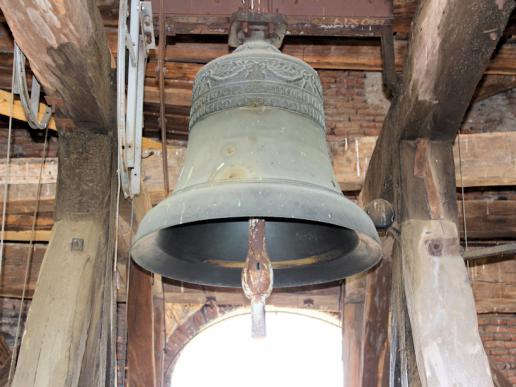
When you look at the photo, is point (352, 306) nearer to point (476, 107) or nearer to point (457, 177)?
point (457, 177)

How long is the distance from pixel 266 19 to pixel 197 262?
2.58 ft

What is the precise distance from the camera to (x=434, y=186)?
2.73 m

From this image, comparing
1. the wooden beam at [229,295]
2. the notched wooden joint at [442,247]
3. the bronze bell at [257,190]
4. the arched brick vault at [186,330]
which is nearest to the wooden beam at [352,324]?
the wooden beam at [229,295]

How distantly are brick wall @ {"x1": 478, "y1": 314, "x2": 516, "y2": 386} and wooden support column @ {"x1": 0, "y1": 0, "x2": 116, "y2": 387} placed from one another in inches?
151

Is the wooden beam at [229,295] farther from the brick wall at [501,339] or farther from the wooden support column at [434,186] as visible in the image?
the brick wall at [501,339]

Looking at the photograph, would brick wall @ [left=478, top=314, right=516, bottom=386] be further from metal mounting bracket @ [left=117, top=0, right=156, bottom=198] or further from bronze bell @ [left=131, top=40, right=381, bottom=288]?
metal mounting bracket @ [left=117, top=0, right=156, bottom=198]

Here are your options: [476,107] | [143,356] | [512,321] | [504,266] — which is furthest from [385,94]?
[143,356]

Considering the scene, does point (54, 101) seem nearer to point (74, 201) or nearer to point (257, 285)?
point (74, 201)

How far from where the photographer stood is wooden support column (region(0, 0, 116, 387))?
2.29 m

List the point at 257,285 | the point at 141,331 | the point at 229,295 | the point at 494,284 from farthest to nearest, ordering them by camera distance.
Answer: the point at 494,284
the point at 229,295
the point at 141,331
the point at 257,285

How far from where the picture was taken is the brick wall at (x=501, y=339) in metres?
5.83

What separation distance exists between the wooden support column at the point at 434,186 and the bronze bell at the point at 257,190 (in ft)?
0.95

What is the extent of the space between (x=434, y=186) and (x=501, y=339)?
3.53 metres

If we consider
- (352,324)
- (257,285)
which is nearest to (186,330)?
(352,324)
